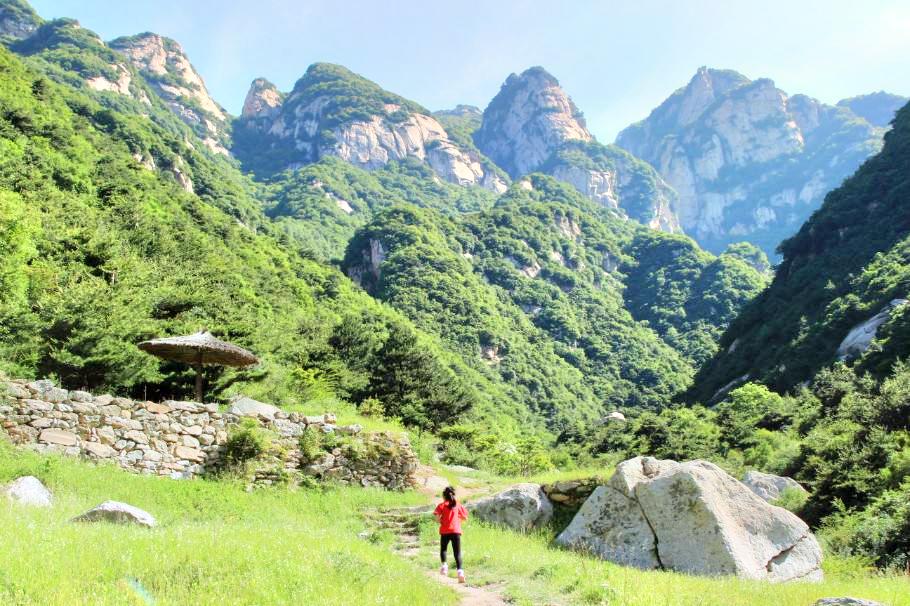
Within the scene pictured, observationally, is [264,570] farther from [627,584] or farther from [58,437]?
[58,437]

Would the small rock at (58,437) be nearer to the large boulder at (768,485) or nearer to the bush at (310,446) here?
the bush at (310,446)

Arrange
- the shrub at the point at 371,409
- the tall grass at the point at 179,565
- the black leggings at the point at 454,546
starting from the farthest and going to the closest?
the shrub at the point at 371,409
the black leggings at the point at 454,546
the tall grass at the point at 179,565

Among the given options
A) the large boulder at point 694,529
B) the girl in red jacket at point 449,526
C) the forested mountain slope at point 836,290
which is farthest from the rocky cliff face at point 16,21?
the large boulder at point 694,529

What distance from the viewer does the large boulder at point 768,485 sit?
42.0ft

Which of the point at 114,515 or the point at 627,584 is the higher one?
the point at 114,515

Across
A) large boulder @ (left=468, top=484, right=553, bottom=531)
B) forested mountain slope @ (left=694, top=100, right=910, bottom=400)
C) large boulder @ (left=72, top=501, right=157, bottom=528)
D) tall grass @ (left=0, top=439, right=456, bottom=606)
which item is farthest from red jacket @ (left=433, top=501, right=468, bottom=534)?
forested mountain slope @ (left=694, top=100, right=910, bottom=400)

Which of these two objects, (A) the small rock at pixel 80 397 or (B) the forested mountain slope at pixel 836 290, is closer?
(A) the small rock at pixel 80 397

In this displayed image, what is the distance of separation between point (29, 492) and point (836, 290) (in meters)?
56.8

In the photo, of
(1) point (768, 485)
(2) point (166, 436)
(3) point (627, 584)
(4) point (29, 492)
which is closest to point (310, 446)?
(2) point (166, 436)

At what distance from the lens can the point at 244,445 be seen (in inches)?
548

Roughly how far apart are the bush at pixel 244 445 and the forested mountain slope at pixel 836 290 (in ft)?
101

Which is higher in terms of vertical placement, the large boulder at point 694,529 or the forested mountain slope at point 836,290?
the forested mountain slope at point 836,290

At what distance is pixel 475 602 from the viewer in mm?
7273

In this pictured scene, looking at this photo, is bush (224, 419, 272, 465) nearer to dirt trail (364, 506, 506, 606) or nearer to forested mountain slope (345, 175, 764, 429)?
dirt trail (364, 506, 506, 606)
